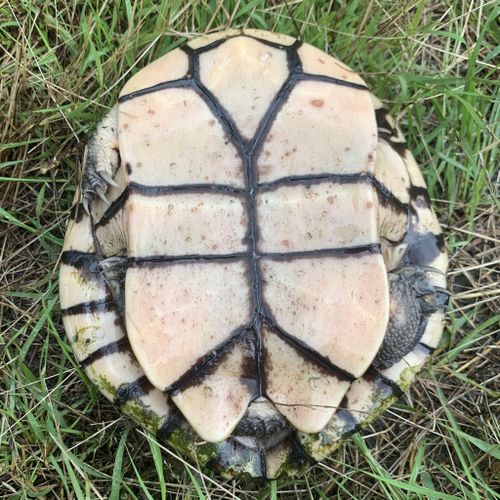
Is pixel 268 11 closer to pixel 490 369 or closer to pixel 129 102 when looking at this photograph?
pixel 129 102

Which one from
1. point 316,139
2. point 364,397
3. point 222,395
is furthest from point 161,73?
point 364,397

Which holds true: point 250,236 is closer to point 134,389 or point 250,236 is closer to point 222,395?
point 222,395

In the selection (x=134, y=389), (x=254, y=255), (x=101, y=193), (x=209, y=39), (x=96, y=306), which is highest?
(x=209, y=39)

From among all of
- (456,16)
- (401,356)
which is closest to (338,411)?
(401,356)

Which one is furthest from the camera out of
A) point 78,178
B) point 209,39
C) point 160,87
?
point 78,178

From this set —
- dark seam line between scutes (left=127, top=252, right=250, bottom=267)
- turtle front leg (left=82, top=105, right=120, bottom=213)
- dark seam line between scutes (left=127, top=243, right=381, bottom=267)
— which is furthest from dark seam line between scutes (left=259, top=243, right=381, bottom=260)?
turtle front leg (left=82, top=105, right=120, bottom=213)

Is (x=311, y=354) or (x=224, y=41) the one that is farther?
(x=224, y=41)
